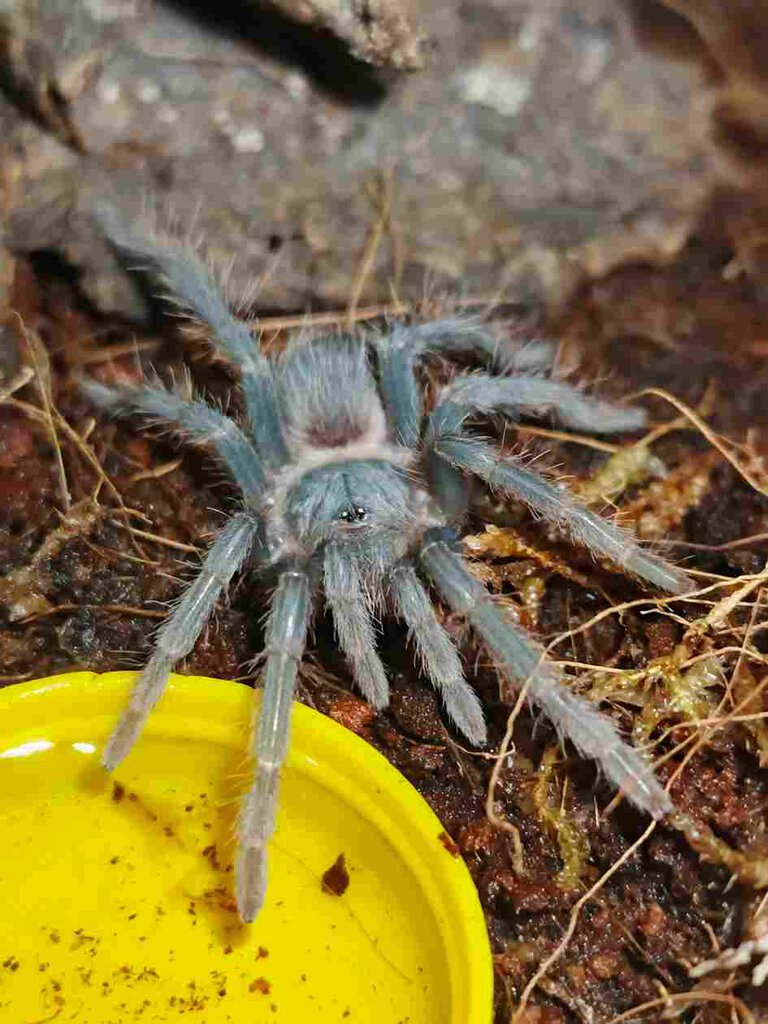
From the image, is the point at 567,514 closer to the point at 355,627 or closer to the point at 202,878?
the point at 355,627

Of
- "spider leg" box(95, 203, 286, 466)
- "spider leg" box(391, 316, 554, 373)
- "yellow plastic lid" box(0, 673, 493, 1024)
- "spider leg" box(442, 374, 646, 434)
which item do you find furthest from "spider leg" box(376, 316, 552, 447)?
"yellow plastic lid" box(0, 673, 493, 1024)

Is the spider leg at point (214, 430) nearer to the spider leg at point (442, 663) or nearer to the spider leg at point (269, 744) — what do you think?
the spider leg at point (269, 744)

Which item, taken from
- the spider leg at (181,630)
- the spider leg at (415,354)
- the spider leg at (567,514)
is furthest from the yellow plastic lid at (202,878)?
the spider leg at (415,354)

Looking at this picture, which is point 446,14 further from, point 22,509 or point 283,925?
point 283,925

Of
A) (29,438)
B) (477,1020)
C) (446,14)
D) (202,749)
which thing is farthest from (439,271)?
(477,1020)

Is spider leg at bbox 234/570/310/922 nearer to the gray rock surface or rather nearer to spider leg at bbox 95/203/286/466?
spider leg at bbox 95/203/286/466

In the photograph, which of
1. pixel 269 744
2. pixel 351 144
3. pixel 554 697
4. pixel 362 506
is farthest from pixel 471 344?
pixel 269 744
